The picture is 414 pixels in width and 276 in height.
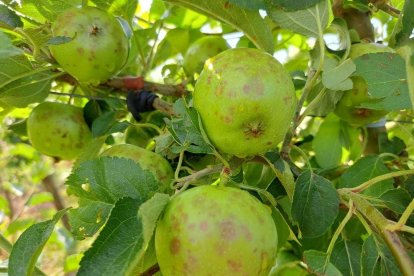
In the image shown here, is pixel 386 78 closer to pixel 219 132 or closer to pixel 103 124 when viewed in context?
pixel 219 132

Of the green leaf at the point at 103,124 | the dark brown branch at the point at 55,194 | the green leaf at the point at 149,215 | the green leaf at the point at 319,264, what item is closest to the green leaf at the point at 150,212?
the green leaf at the point at 149,215

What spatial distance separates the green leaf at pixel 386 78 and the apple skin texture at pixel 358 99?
14cm

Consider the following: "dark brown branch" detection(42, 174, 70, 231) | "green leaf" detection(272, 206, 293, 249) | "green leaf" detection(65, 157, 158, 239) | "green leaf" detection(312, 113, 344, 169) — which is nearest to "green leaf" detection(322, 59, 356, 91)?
"green leaf" detection(272, 206, 293, 249)

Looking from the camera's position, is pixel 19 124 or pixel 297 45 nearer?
pixel 19 124

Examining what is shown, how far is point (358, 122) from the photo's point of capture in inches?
50.1

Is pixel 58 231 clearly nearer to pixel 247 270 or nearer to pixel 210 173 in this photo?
pixel 210 173

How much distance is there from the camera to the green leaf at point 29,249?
2.46 ft

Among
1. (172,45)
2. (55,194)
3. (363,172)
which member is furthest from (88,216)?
(55,194)

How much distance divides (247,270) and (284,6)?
486 millimetres

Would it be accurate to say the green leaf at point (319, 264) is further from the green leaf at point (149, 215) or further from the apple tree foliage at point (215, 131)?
the green leaf at point (149, 215)

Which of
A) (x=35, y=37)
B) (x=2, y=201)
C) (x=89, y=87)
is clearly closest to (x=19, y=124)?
(x=89, y=87)

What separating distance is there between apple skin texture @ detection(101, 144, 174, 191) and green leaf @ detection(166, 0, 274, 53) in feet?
1.00

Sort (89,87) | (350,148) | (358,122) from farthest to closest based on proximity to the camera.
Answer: (350,148)
(89,87)
(358,122)

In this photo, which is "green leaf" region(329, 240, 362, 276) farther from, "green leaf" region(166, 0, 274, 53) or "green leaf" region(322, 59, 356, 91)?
"green leaf" region(166, 0, 274, 53)
